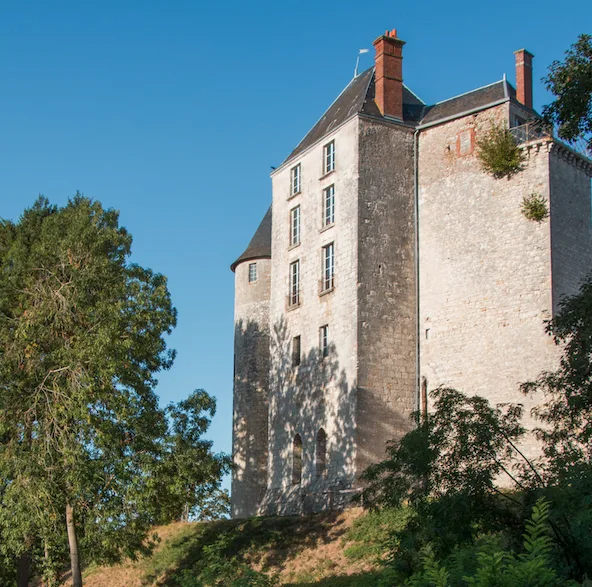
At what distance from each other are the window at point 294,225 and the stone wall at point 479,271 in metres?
4.92

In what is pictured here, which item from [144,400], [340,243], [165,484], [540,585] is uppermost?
[340,243]

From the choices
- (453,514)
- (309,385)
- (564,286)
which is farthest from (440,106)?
(453,514)

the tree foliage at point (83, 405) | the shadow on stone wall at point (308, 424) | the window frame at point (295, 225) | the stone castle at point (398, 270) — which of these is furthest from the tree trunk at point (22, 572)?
the window frame at point (295, 225)

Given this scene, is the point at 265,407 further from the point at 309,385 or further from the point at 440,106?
the point at 440,106

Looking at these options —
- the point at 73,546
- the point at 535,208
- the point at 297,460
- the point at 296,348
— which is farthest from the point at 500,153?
the point at 73,546

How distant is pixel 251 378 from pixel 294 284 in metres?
5.39

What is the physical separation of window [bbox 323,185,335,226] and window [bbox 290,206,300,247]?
1817 millimetres

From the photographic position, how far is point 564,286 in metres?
31.6

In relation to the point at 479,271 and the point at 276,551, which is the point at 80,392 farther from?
the point at 479,271

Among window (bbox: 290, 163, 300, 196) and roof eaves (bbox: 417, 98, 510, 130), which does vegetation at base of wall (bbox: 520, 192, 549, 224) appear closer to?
roof eaves (bbox: 417, 98, 510, 130)

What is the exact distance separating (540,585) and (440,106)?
95.4ft

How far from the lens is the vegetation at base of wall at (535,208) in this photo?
3161cm

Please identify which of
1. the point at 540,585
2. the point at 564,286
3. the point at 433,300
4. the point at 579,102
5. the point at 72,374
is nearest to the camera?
the point at 540,585

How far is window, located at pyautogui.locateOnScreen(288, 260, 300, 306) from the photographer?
121ft
